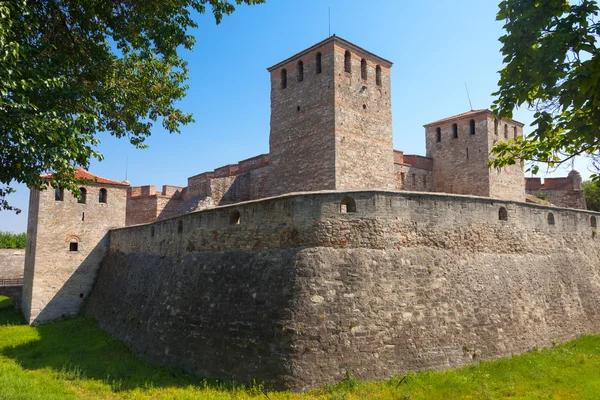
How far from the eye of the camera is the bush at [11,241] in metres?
44.0

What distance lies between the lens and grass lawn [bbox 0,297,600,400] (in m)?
8.21

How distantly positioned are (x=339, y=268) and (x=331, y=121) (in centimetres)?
869

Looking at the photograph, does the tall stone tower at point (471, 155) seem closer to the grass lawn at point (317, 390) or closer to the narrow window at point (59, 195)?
the grass lawn at point (317, 390)

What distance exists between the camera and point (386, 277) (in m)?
9.88

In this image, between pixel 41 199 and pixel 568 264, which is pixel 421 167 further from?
pixel 41 199

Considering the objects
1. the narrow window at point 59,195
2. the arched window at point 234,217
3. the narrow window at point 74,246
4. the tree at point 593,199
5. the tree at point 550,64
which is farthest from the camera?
the tree at point 593,199

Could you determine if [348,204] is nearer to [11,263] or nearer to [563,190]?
[563,190]

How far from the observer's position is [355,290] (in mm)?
9594

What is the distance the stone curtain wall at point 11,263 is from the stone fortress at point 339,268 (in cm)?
1385

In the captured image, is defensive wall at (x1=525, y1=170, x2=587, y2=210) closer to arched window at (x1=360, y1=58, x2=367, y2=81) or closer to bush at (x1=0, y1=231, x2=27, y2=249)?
arched window at (x1=360, y1=58, x2=367, y2=81)

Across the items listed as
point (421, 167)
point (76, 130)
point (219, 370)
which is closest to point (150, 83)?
point (76, 130)

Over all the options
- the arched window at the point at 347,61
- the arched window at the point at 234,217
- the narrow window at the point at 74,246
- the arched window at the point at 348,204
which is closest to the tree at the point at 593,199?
the arched window at the point at 347,61

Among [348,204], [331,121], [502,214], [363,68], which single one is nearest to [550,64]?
[348,204]

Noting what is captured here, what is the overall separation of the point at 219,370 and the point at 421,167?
689 inches
